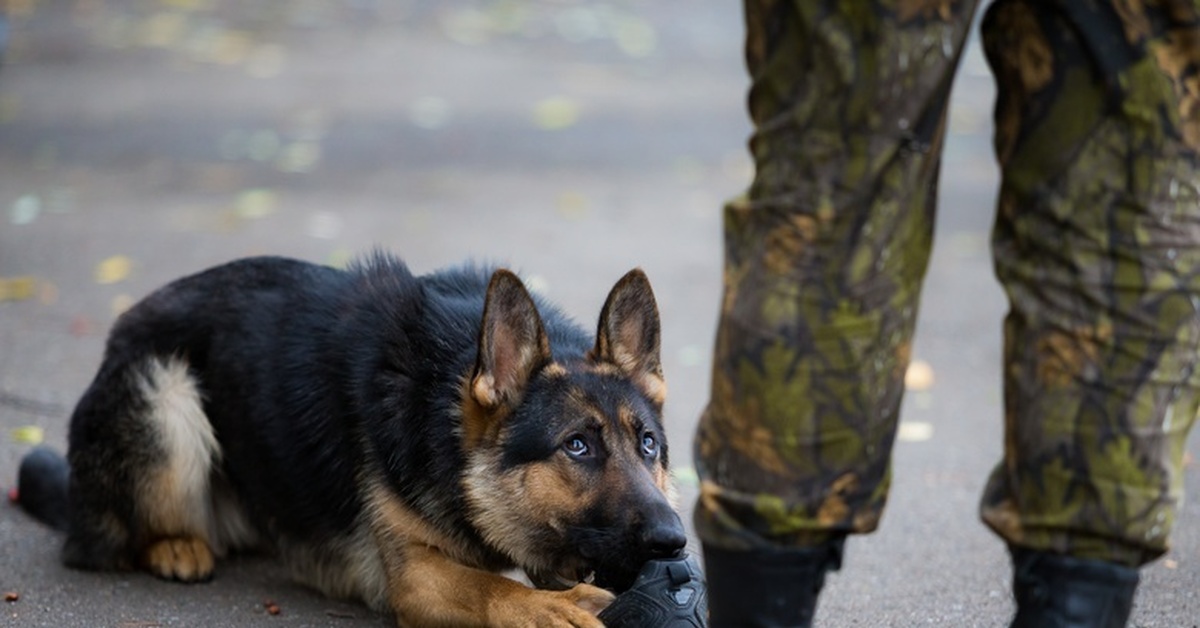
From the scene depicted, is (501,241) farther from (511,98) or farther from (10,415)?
(511,98)

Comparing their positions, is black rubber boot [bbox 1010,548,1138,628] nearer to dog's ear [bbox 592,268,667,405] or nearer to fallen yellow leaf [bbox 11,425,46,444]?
dog's ear [bbox 592,268,667,405]

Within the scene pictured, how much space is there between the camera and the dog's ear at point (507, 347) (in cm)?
366

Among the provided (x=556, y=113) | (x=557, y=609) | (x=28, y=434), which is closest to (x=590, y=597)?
(x=557, y=609)

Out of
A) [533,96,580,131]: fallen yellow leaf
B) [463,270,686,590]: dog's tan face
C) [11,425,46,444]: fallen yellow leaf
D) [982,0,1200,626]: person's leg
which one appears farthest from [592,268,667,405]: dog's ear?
[533,96,580,131]: fallen yellow leaf

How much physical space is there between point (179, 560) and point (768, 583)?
2087 millimetres

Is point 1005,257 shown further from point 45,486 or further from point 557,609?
point 45,486

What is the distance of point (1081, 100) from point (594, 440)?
145 centimetres

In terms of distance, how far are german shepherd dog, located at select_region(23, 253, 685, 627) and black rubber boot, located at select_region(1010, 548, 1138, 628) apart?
2.81ft

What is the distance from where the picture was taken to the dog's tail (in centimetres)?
467

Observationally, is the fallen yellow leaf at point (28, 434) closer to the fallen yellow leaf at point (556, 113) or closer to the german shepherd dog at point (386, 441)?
the german shepherd dog at point (386, 441)

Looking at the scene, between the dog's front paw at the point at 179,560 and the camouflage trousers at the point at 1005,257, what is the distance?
1.98 metres

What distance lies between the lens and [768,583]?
283 cm

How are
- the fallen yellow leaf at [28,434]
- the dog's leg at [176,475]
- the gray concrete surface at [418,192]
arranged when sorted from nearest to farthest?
the dog's leg at [176,475]
the gray concrete surface at [418,192]
the fallen yellow leaf at [28,434]

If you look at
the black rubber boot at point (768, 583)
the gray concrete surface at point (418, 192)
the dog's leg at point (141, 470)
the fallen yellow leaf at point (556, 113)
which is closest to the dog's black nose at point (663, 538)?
the black rubber boot at point (768, 583)
